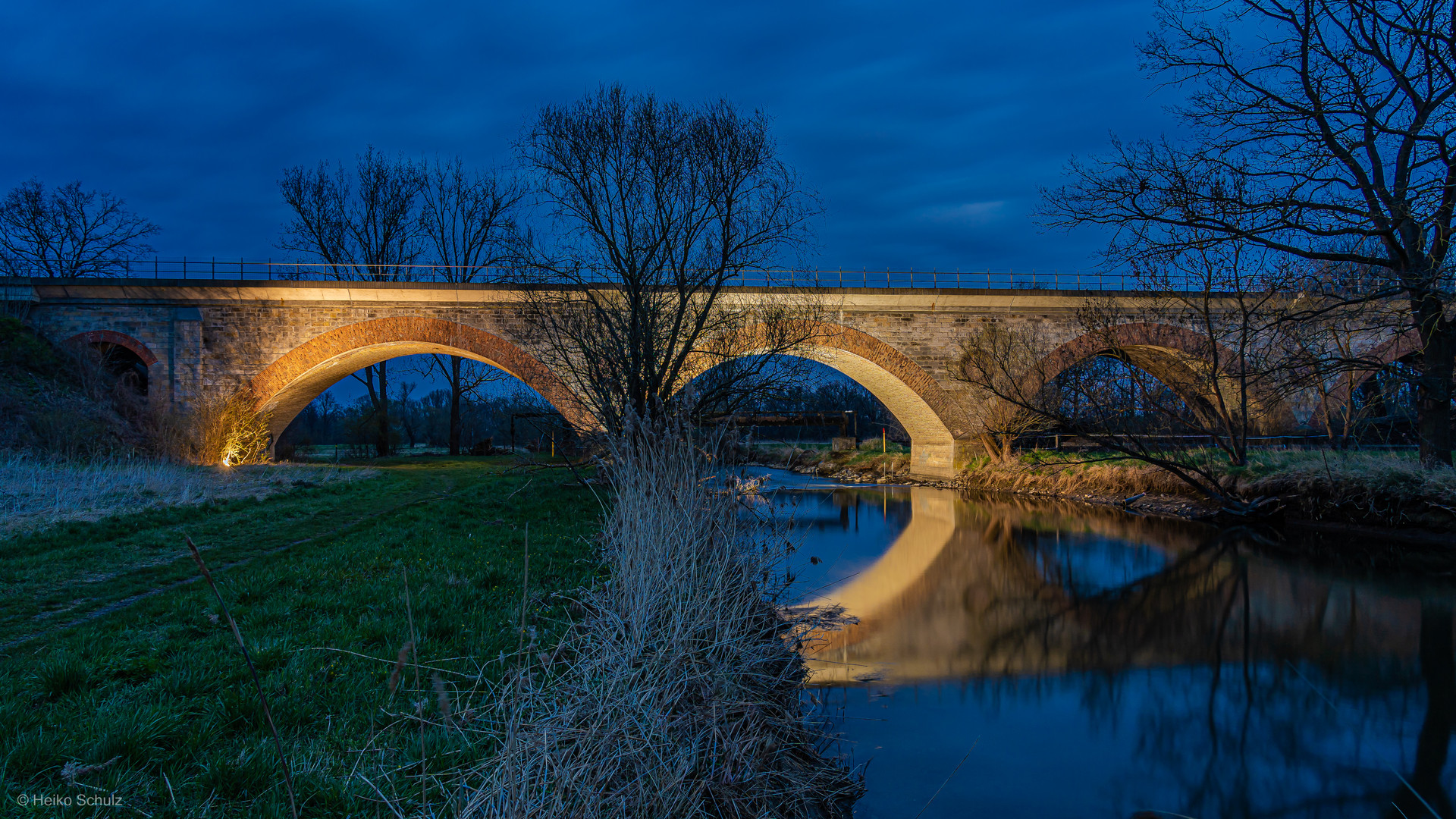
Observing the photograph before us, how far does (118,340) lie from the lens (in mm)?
18062

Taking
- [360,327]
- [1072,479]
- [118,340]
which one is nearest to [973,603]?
[1072,479]

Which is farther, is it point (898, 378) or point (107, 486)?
point (898, 378)

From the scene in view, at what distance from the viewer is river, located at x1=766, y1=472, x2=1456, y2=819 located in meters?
3.85

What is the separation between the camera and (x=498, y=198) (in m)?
27.2

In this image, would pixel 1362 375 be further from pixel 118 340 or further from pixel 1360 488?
pixel 118 340

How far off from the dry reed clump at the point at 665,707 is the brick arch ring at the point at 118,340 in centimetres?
1921

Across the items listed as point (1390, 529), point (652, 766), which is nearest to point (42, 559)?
point (652, 766)

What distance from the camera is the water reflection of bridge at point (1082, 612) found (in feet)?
19.4

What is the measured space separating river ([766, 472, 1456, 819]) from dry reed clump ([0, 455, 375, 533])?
25.5 ft

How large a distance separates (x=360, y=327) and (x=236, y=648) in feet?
54.9

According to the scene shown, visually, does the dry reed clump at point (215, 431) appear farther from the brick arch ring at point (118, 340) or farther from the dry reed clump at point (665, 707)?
the dry reed clump at point (665, 707)

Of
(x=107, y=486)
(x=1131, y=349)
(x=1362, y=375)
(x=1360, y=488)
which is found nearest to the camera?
(x=107, y=486)

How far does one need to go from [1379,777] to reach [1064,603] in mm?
3680

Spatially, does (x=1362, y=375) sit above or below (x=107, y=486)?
above
